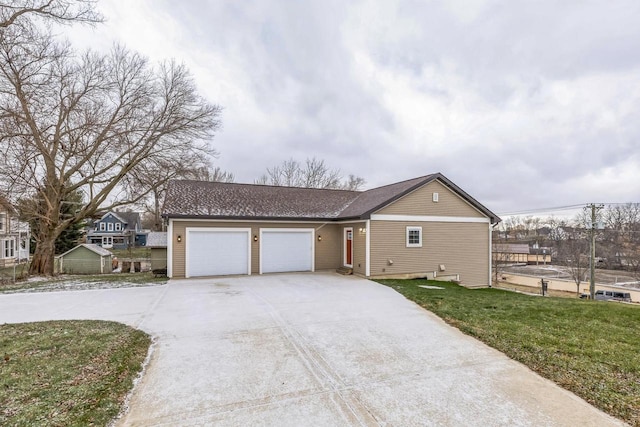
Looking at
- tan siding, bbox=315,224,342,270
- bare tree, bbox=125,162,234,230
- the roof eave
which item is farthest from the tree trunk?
tan siding, bbox=315,224,342,270

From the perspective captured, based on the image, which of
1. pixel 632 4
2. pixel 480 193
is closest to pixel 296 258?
pixel 632 4

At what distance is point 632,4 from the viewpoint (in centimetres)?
844

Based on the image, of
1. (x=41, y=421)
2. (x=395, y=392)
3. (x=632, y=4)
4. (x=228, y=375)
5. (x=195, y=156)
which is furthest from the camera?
(x=195, y=156)

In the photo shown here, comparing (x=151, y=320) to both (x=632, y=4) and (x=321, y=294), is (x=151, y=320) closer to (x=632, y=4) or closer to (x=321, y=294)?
(x=321, y=294)

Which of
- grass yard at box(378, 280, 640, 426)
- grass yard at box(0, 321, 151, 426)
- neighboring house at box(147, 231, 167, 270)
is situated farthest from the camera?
neighboring house at box(147, 231, 167, 270)

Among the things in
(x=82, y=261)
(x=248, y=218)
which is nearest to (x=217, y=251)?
(x=248, y=218)

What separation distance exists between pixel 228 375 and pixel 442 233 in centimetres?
1193

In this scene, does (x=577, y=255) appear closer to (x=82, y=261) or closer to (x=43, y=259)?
(x=82, y=261)

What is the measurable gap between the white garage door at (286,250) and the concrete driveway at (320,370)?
547 centimetres

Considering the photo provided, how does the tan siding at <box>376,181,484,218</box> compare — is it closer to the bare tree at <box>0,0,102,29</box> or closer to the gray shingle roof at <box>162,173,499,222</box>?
the gray shingle roof at <box>162,173,499,222</box>

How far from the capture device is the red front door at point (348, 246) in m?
13.6

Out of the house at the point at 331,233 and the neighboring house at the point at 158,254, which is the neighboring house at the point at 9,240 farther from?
the house at the point at 331,233

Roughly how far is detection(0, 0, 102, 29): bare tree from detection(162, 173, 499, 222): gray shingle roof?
6264 mm

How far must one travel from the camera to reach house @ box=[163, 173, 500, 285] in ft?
40.1
